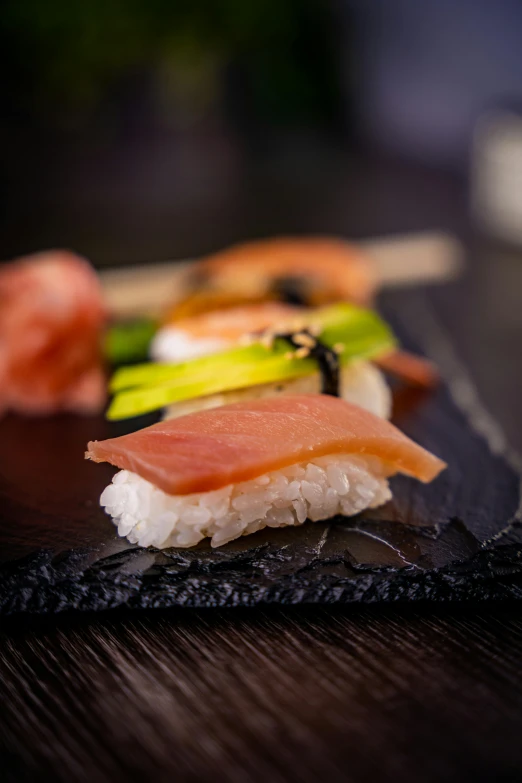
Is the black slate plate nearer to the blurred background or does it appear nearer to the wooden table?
the wooden table

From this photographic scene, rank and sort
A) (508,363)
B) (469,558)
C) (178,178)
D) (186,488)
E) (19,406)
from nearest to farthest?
1. (186,488)
2. (469,558)
3. (19,406)
4. (508,363)
5. (178,178)

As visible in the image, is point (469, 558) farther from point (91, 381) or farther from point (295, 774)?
point (91, 381)

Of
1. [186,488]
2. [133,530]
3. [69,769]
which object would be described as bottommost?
[69,769]

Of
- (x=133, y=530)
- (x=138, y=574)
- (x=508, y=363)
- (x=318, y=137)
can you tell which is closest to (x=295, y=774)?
(x=138, y=574)

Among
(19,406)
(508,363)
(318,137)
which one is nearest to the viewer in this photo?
(19,406)

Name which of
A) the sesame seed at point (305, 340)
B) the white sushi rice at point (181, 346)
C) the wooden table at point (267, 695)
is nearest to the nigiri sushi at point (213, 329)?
the white sushi rice at point (181, 346)

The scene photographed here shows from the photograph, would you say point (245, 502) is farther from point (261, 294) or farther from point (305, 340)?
point (261, 294)

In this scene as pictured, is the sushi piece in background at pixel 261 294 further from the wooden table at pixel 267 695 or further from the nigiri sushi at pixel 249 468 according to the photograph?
the wooden table at pixel 267 695
